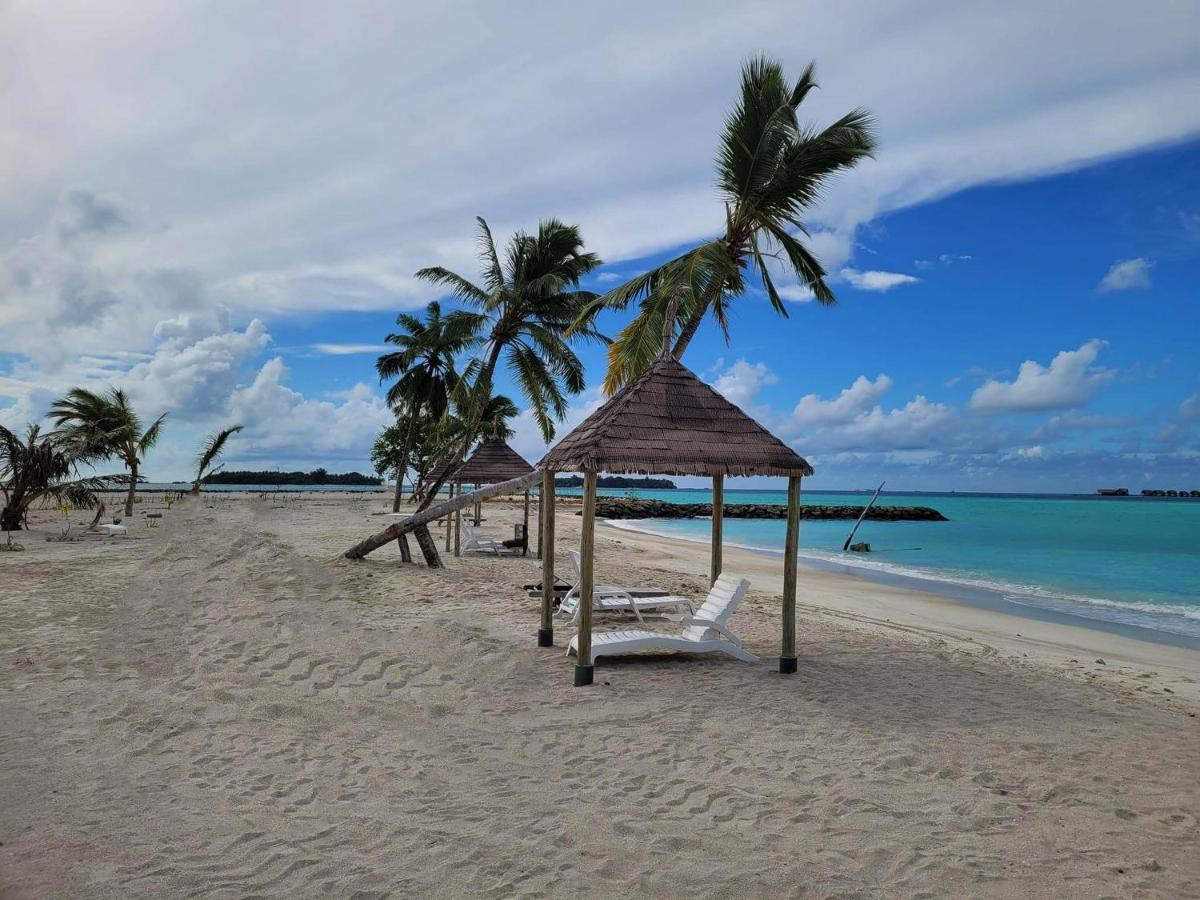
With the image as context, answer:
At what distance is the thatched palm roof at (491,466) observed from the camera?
55.1ft

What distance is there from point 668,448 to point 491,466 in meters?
10.8

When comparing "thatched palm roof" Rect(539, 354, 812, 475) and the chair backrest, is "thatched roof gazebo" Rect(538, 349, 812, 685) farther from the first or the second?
the chair backrest

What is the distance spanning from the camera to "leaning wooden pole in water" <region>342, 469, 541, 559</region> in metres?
10.7

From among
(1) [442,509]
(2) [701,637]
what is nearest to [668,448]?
(2) [701,637]

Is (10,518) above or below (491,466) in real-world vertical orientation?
below

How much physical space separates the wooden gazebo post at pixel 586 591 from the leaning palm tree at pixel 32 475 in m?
17.3

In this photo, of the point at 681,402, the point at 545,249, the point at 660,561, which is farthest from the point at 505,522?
the point at 681,402

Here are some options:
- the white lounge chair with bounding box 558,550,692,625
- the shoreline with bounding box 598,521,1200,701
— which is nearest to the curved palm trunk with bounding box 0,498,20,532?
the shoreline with bounding box 598,521,1200,701

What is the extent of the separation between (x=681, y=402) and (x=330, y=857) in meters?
4.82

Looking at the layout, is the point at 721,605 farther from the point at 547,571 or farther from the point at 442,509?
the point at 442,509

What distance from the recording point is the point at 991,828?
3848mm

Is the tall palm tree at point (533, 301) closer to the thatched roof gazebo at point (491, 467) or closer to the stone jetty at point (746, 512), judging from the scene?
the thatched roof gazebo at point (491, 467)

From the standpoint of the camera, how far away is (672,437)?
6.74 meters

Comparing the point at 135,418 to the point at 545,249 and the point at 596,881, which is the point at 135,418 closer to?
the point at 545,249
